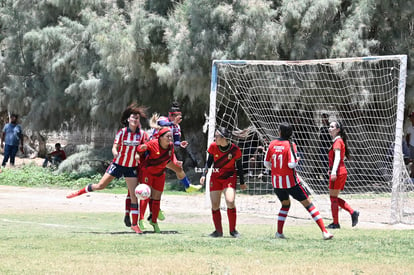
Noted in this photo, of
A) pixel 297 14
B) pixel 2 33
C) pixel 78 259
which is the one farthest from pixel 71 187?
pixel 78 259

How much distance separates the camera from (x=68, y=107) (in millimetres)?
26422

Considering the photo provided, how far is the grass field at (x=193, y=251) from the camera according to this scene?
8.29 m

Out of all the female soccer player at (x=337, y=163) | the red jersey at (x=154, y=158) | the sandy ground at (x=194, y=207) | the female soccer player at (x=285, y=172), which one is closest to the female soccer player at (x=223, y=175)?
the female soccer player at (x=285, y=172)

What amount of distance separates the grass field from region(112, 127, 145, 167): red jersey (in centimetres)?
111

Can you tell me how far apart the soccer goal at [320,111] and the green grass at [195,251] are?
6515 mm

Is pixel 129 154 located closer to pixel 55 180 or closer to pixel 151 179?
pixel 151 179

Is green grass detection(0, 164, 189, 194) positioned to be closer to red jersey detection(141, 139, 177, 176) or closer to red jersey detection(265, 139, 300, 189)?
red jersey detection(141, 139, 177, 176)

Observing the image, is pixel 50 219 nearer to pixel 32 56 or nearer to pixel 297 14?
pixel 297 14

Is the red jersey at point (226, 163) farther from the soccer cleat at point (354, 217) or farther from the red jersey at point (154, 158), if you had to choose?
the soccer cleat at point (354, 217)

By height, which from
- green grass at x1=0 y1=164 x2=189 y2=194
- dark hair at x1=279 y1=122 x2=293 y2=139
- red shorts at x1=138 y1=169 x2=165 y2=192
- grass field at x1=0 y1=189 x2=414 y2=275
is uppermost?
dark hair at x1=279 y1=122 x2=293 y2=139

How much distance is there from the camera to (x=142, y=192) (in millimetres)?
11812

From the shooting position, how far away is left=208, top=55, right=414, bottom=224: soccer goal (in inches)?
Result: 778

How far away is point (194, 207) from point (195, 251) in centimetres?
835

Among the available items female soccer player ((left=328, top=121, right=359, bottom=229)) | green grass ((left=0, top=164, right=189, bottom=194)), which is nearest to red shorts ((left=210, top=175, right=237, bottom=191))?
female soccer player ((left=328, top=121, right=359, bottom=229))
